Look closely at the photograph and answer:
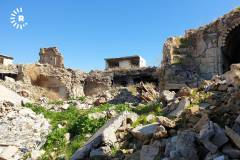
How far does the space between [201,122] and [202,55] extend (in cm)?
1309

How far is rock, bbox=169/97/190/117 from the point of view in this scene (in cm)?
706

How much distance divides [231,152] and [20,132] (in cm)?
580

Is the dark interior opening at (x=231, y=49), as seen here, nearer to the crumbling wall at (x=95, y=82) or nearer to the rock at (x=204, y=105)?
the crumbling wall at (x=95, y=82)

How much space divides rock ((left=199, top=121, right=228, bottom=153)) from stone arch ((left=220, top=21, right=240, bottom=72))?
13349mm

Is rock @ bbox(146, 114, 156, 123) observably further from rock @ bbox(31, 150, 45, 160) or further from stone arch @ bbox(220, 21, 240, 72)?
stone arch @ bbox(220, 21, 240, 72)

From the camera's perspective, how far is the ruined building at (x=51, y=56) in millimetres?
26656

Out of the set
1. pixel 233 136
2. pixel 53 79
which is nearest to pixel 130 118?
pixel 233 136

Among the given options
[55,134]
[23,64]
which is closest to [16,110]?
[55,134]

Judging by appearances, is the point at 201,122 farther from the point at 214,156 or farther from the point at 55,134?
the point at 55,134

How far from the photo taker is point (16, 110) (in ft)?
35.4

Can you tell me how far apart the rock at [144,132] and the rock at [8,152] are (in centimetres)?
296

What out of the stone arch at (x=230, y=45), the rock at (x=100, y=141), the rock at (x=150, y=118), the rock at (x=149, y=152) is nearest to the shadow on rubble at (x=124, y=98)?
the stone arch at (x=230, y=45)

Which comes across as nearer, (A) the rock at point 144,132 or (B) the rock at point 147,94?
(A) the rock at point 144,132

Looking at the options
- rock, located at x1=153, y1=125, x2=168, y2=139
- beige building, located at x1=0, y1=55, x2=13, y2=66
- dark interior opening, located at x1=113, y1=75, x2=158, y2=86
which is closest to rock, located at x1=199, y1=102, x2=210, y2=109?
rock, located at x1=153, y1=125, x2=168, y2=139
